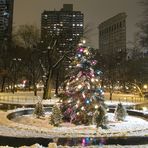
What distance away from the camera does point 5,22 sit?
125188mm

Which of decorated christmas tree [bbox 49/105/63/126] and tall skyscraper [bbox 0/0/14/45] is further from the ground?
tall skyscraper [bbox 0/0/14/45]

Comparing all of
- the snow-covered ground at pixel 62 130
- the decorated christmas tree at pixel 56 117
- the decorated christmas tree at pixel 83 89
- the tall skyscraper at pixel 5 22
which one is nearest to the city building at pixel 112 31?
the tall skyscraper at pixel 5 22

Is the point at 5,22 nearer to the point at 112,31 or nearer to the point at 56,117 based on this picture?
the point at 112,31

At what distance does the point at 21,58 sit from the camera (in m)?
78.8

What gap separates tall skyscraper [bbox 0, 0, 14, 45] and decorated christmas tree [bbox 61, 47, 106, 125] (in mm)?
58391

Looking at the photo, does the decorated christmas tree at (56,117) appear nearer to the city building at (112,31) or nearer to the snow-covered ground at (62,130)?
the snow-covered ground at (62,130)

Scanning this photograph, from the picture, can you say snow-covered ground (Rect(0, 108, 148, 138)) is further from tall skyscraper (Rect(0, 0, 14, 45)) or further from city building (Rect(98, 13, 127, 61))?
city building (Rect(98, 13, 127, 61))

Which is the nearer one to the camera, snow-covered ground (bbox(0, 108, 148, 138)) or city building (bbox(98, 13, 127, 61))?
snow-covered ground (bbox(0, 108, 148, 138))

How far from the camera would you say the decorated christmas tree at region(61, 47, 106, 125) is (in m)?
23.7

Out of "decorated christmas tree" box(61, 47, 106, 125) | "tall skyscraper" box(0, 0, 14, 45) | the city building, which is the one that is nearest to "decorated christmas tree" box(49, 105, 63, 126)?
"decorated christmas tree" box(61, 47, 106, 125)

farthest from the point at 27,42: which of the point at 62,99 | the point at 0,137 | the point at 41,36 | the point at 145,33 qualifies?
the point at 0,137

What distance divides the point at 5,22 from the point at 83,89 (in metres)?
106

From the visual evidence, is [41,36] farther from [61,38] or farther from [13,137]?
[13,137]

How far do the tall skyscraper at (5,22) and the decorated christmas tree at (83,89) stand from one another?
5839 centimetres
